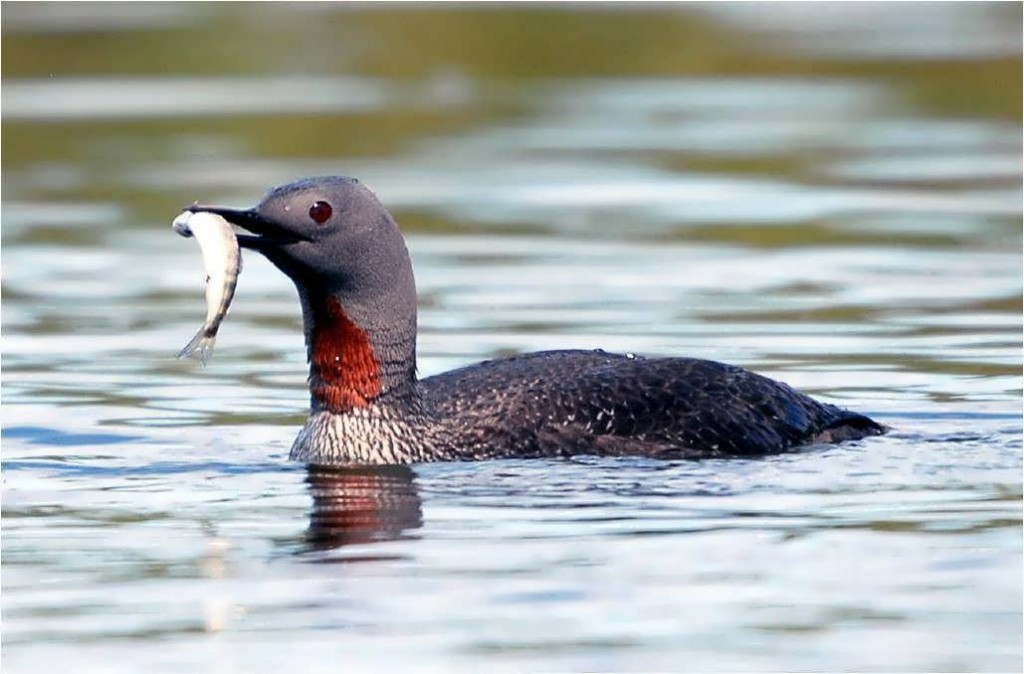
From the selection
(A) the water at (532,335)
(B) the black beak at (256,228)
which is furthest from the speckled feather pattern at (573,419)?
(B) the black beak at (256,228)

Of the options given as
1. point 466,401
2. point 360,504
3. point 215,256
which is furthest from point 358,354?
point 360,504

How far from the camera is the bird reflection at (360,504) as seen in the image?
911cm

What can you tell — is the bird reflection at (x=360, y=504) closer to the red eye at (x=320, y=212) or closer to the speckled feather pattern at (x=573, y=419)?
the speckled feather pattern at (x=573, y=419)

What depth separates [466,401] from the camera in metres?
10.5

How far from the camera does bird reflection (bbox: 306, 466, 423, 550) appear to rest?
9109 millimetres

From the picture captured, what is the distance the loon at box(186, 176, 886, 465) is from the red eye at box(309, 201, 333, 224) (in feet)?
0.48

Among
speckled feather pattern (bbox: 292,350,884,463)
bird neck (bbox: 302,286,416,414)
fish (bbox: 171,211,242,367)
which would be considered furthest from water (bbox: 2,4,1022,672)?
fish (bbox: 171,211,242,367)

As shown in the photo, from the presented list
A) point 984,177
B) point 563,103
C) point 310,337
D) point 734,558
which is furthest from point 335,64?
point 734,558

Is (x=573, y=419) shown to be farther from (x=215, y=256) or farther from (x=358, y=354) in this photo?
(x=215, y=256)

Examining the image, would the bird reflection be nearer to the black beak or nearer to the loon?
the loon

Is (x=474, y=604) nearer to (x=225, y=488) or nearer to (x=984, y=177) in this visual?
(x=225, y=488)

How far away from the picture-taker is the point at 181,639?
25.3 feet

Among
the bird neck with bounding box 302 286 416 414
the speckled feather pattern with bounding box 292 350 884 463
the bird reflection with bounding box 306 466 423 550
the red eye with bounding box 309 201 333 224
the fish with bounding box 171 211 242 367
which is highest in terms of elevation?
the red eye with bounding box 309 201 333 224

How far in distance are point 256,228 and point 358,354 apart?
0.72m
